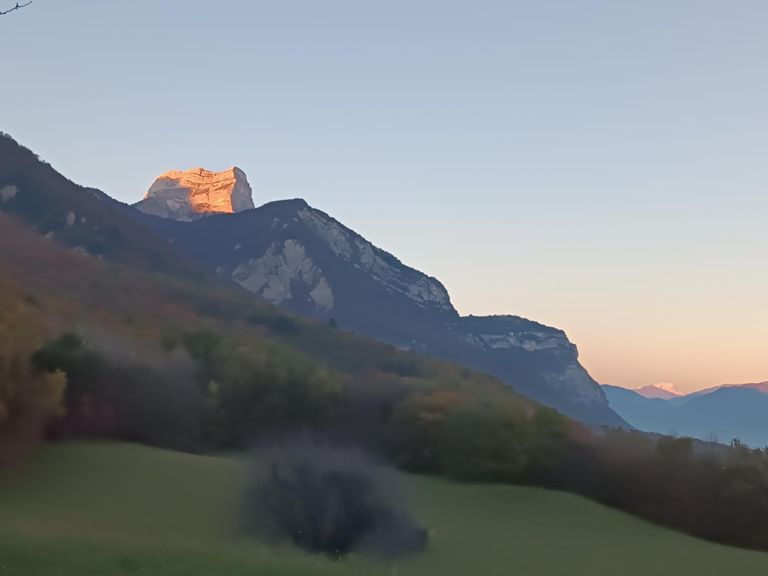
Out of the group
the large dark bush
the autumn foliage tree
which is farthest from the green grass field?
the autumn foliage tree

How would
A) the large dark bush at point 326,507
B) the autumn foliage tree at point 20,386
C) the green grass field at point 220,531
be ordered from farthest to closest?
the autumn foliage tree at point 20,386 < the large dark bush at point 326,507 < the green grass field at point 220,531

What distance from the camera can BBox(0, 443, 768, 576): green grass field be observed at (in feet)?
78.9

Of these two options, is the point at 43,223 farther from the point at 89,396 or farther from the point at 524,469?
the point at 524,469

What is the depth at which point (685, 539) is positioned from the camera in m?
45.6

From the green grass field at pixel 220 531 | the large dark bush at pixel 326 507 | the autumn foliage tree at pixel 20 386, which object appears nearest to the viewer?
the green grass field at pixel 220 531

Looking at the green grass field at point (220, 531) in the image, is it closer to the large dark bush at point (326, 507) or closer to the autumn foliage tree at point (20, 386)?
the large dark bush at point (326, 507)

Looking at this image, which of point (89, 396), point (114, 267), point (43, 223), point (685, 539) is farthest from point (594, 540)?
point (43, 223)

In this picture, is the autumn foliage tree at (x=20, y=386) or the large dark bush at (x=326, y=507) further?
the autumn foliage tree at (x=20, y=386)

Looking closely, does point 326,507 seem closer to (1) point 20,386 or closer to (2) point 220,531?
(2) point 220,531

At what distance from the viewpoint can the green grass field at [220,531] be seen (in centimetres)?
2406

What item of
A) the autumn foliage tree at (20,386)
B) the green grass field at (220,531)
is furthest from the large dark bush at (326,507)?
the autumn foliage tree at (20,386)

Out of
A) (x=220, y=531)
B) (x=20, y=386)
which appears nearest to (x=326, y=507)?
(x=220, y=531)

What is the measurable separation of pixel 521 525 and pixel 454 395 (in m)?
19.6

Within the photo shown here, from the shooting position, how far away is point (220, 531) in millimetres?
34094
